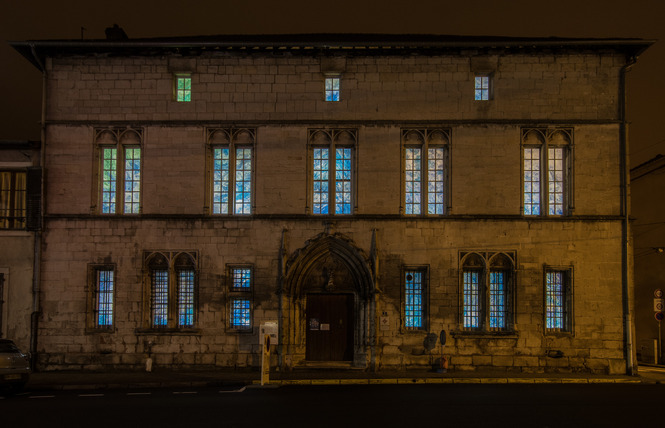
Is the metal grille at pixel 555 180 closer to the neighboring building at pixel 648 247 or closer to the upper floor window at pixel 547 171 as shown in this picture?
the upper floor window at pixel 547 171

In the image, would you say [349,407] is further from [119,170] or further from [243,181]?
[119,170]

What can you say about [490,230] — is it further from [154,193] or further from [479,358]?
[154,193]

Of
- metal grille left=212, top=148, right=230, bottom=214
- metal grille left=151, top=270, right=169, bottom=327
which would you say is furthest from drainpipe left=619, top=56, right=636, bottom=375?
metal grille left=151, top=270, right=169, bottom=327

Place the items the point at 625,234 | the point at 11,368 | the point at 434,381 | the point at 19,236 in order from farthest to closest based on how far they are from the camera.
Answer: the point at 19,236 → the point at 625,234 → the point at 434,381 → the point at 11,368

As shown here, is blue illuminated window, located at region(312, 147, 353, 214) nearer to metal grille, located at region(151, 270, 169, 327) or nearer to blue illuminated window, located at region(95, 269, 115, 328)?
metal grille, located at region(151, 270, 169, 327)

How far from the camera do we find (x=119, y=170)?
2086cm

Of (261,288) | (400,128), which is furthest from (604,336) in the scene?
(261,288)

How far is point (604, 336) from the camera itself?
787 inches

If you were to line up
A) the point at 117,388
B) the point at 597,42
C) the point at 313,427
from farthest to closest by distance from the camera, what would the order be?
1. the point at 597,42
2. the point at 117,388
3. the point at 313,427

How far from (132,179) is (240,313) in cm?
591

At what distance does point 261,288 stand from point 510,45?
37.7 feet

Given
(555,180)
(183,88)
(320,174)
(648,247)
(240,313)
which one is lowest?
(240,313)

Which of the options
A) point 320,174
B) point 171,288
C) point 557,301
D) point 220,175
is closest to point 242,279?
point 171,288

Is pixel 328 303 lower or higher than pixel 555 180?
lower
